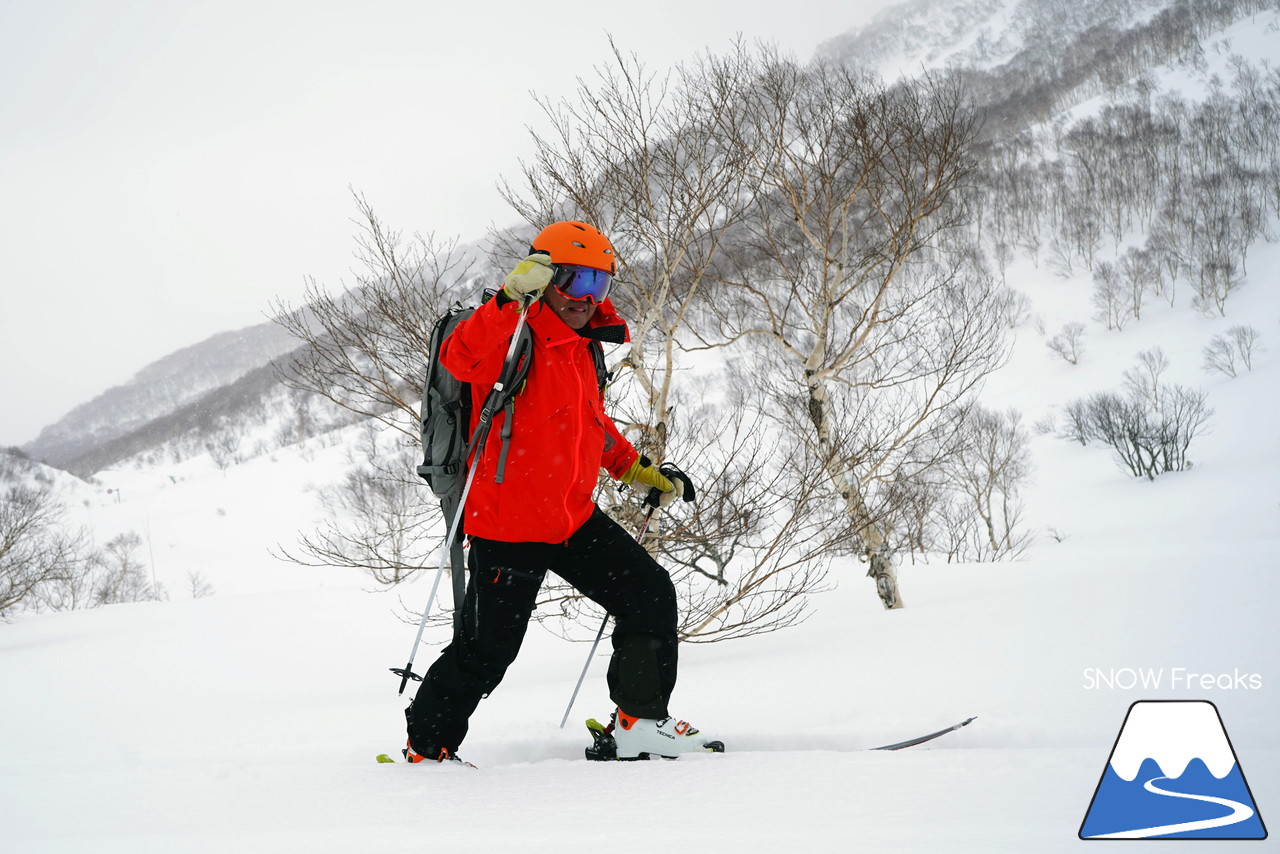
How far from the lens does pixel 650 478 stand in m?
2.59

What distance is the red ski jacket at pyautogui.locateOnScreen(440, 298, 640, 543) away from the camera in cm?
204

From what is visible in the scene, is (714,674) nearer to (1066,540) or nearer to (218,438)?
(1066,540)

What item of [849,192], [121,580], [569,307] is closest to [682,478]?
[569,307]

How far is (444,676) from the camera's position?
2.04 metres

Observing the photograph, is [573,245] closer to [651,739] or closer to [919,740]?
[651,739]

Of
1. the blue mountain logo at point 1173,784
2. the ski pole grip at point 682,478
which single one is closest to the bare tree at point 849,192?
the ski pole grip at point 682,478

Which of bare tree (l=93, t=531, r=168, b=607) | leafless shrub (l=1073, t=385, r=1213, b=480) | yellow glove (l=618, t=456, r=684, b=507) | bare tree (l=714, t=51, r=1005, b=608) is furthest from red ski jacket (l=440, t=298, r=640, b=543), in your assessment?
bare tree (l=93, t=531, r=168, b=607)

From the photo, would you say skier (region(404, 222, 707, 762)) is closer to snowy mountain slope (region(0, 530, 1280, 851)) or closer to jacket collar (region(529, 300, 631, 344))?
jacket collar (region(529, 300, 631, 344))

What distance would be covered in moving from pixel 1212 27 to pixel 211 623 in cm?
10358

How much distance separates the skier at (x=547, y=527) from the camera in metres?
2.04

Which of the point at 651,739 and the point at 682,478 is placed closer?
the point at 651,739

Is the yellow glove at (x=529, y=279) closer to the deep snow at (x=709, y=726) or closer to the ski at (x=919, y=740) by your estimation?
the deep snow at (x=709, y=726)

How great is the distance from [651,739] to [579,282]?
4.75 feet

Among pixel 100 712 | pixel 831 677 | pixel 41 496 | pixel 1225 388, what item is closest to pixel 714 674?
pixel 831 677
